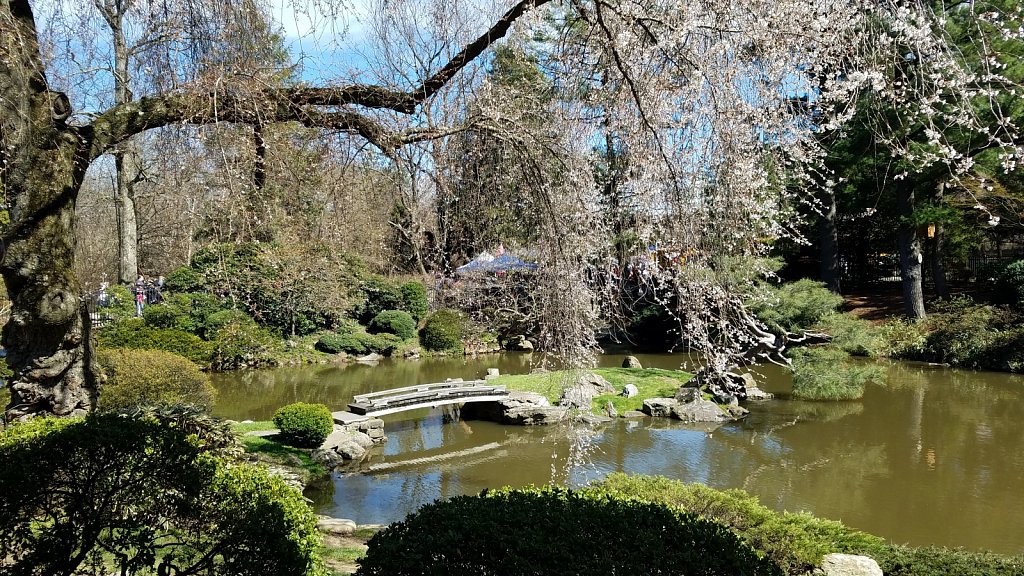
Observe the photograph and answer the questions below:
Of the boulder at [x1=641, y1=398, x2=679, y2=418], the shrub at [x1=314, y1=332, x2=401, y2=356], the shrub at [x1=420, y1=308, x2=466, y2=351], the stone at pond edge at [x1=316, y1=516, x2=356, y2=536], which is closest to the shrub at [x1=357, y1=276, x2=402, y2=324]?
the shrub at [x1=314, y1=332, x2=401, y2=356]

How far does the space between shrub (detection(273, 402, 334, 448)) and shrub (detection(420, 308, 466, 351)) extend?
910 cm

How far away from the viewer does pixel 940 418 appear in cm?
1023

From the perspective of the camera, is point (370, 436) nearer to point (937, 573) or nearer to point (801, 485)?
point (801, 485)

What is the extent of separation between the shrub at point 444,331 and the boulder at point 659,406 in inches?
298

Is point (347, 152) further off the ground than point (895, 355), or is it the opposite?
point (347, 152)

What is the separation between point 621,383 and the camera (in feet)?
40.0

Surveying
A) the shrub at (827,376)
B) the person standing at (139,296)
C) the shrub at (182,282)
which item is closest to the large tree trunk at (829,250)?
the shrub at (827,376)

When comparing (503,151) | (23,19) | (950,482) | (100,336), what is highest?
(23,19)

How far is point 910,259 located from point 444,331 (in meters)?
12.5

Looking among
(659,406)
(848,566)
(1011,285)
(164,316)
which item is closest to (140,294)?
(164,316)

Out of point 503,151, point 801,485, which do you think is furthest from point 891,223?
point 503,151

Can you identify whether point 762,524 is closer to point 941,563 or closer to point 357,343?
point 941,563

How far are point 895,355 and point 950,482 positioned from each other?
9.11 metres

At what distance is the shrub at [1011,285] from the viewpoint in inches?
587
